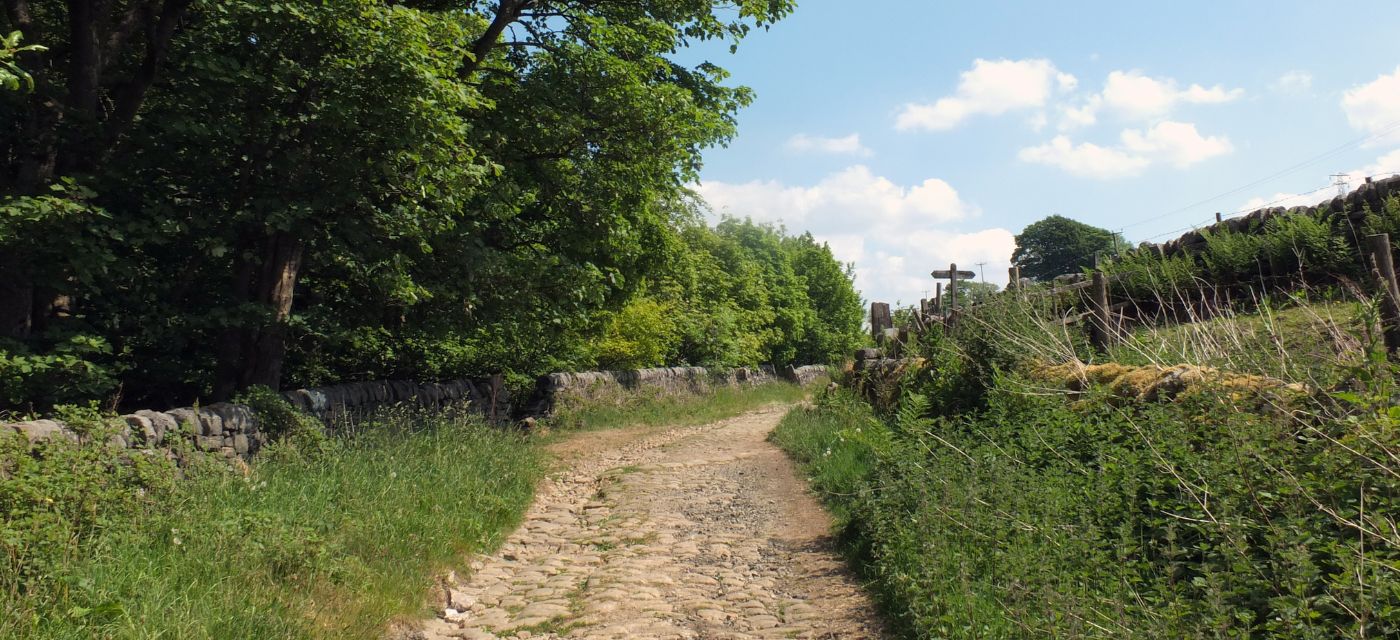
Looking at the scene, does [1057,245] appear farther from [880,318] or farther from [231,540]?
[231,540]

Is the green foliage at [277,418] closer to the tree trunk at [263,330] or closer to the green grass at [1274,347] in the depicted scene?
the tree trunk at [263,330]

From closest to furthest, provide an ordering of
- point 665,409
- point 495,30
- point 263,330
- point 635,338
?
1. point 263,330
2. point 495,30
3. point 665,409
4. point 635,338

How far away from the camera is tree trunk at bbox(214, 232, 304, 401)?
11227 millimetres

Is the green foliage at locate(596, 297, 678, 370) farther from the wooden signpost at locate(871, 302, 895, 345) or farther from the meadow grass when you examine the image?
the meadow grass

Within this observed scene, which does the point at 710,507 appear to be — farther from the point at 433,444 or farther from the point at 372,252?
the point at 372,252

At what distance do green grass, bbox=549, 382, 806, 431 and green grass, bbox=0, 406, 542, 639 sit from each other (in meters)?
9.35

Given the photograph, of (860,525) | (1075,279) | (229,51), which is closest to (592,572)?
(860,525)

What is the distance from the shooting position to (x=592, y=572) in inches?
286

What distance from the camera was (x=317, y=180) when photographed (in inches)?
416

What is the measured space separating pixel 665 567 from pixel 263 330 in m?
6.89

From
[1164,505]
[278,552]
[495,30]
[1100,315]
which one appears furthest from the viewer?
[495,30]

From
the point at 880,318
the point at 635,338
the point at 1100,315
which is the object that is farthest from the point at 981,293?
the point at 635,338

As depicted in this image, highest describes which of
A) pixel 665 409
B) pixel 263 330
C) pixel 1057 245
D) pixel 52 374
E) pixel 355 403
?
pixel 1057 245

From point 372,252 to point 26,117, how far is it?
370cm
